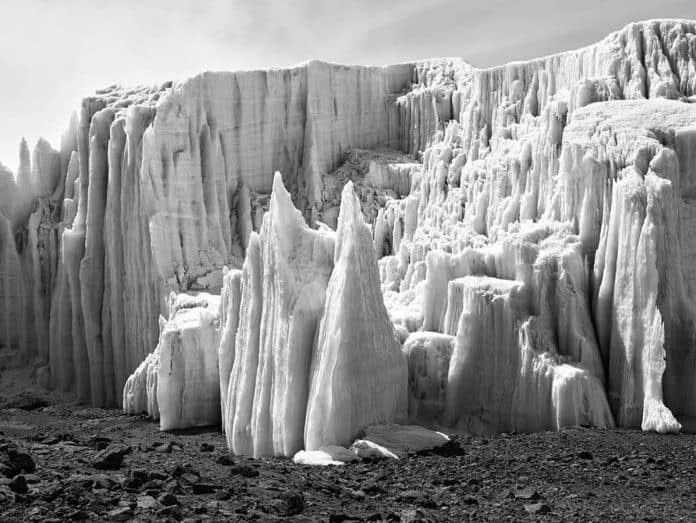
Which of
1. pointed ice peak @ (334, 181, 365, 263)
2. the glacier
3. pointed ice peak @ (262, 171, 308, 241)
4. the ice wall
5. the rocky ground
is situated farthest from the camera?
the ice wall

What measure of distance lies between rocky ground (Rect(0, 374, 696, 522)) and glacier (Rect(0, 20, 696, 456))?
6.86 feet

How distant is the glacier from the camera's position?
2802cm

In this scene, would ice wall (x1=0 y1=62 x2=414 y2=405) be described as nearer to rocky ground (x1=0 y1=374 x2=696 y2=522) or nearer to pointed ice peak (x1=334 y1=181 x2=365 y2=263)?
pointed ice peak (x1=334 y1=181 x2=365 y2=263)

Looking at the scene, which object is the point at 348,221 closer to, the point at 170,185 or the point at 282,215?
the point at 282,215

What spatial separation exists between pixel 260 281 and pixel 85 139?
81.1 ft

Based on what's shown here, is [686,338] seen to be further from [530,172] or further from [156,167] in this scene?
[156,167]

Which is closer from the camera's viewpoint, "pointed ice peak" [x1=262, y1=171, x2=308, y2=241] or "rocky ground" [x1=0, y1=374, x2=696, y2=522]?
"rocky ground" [x1=0, y1=374, x2=696, y2=522]

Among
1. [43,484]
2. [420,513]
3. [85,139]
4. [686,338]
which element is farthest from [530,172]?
[85,139]

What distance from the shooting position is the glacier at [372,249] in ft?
91.9

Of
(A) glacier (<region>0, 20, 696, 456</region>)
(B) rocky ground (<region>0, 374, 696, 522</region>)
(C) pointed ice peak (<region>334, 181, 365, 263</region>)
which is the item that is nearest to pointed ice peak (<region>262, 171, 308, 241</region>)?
(A) glacier (<region>0, 20, 696, 456</region>)

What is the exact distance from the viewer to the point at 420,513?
19047 mm

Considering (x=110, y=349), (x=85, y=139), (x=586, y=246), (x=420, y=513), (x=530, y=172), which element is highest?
(x=85, y=139)

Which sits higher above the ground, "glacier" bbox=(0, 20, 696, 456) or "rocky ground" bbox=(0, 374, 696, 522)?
"glacier" bbox=(0, 20, 696, 456)

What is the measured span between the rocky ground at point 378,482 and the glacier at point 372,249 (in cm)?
209
